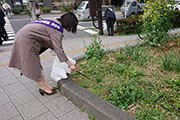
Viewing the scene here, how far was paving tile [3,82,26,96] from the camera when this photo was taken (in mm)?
2819

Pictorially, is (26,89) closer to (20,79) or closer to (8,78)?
(20,79)

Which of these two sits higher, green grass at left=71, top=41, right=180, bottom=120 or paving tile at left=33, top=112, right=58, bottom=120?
green grass at left=71, top=41, right=180, bottom=120

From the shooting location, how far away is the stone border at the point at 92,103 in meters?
1.80

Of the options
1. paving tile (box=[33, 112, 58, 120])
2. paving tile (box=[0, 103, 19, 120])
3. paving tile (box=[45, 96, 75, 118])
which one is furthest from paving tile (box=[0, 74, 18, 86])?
paving tile (box=[33, 112, 58, 120])

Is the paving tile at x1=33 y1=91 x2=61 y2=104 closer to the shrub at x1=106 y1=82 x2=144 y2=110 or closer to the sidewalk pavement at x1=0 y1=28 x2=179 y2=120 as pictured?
the sidewalk pavement at x1=0 y1=28 x2=179 y2=120

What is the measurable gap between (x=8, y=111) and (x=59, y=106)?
78 centimetres

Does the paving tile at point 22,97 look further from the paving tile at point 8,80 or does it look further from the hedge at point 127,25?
the hedge at point 127,25

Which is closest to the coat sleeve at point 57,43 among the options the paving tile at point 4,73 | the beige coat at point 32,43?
the beige coat at point 32,43

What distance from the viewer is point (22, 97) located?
2.63 metres

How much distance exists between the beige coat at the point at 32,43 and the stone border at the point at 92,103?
1.80 ft

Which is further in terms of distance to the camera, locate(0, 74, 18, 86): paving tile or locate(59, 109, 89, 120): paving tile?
locate(0, 74, 18, 86): paving tile

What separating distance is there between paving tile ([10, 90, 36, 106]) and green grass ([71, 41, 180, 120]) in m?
0.87

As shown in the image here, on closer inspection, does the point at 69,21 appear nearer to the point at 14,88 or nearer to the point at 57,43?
the point at 57,43

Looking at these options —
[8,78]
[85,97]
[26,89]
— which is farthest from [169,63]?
[8,78]
